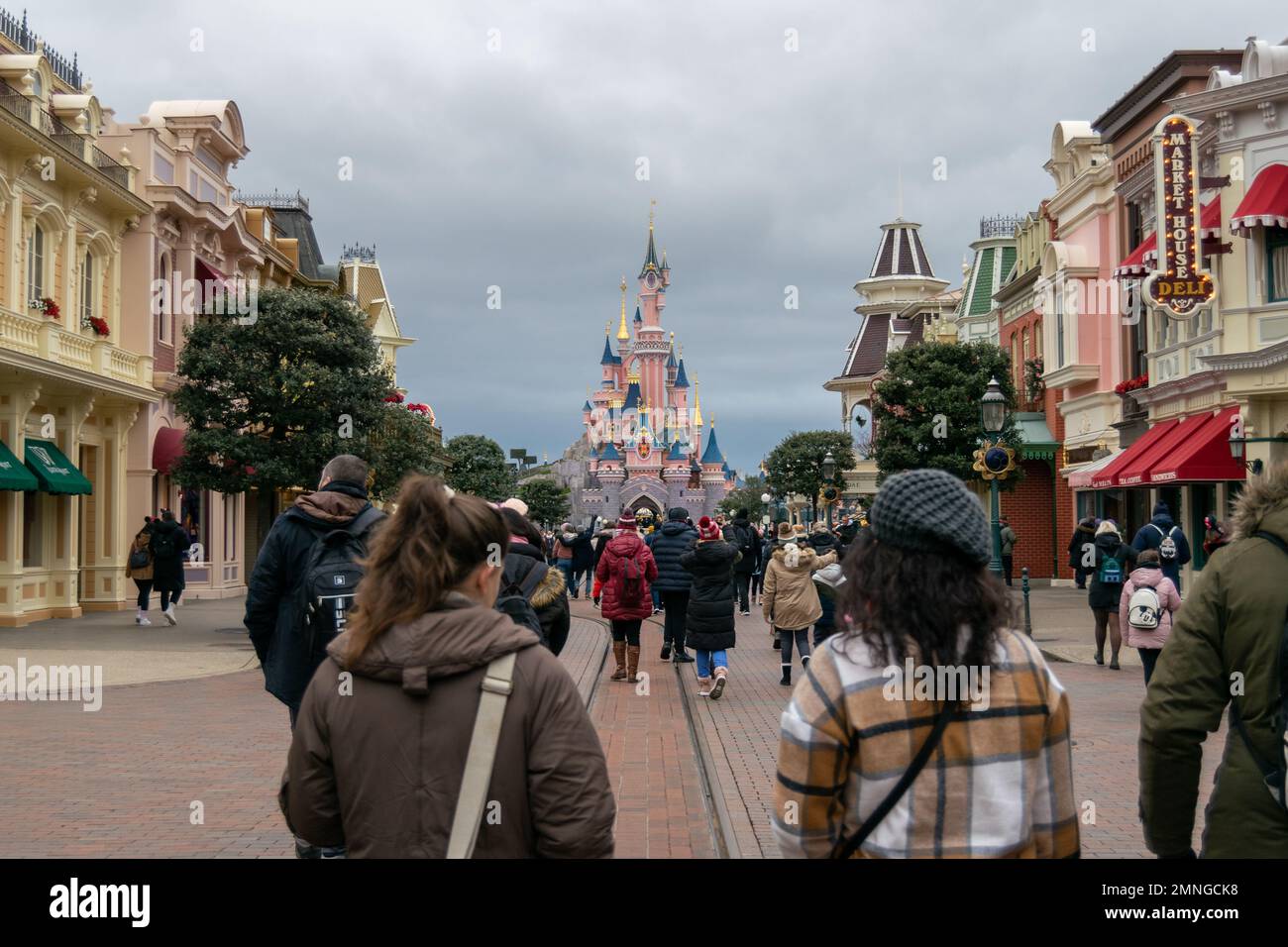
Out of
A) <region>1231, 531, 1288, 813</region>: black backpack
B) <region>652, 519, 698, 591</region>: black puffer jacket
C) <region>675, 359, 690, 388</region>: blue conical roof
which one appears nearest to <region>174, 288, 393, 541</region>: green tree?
<region>652, 519, 698, 591</region>: black puffer jacket

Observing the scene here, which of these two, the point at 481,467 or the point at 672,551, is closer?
the point at 672,551

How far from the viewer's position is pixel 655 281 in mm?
165250

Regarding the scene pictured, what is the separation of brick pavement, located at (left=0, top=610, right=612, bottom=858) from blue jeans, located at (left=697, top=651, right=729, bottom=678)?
130 cm

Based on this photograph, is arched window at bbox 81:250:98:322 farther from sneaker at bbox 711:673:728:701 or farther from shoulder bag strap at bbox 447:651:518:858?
shoulder bag strap at bbox 447:651:518:858

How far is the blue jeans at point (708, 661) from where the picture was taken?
12966mm

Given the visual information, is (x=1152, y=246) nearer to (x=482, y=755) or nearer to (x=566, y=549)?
(x=566, y=549)

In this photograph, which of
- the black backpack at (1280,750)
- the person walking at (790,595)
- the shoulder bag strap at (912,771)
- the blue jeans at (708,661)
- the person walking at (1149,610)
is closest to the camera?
the shoulder bag strap at (912,771)

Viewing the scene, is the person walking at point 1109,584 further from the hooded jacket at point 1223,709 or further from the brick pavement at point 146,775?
the hooded jacket at point 1223,709

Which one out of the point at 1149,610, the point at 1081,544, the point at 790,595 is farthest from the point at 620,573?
the point at 1081,544

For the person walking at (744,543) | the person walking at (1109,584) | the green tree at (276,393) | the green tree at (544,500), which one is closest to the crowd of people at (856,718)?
the person walking at (1109,584)

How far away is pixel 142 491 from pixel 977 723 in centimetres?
2640

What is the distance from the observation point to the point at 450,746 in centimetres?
286

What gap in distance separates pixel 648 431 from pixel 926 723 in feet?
484
